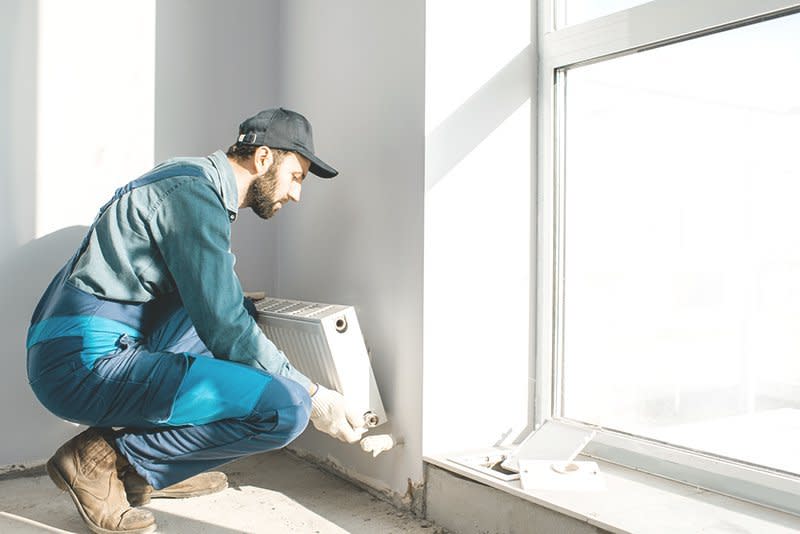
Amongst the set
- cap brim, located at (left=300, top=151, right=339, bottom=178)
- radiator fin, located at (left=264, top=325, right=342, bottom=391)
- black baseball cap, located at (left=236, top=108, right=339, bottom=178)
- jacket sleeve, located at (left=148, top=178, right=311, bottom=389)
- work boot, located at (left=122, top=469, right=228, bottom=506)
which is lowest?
work boot, located at (left=122, top=469, right=228, bottom=506)

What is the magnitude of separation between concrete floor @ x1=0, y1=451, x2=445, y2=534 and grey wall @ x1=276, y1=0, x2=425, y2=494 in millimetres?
108

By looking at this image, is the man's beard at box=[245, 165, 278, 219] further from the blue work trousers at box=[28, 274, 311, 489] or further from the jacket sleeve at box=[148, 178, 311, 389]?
the blue work trousers at box=[28, 274, 311, 489]

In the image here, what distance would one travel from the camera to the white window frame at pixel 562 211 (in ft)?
5.64

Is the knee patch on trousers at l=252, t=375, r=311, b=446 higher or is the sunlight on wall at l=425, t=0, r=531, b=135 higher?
the sunlight on wall at l=425, t=0, r=531, b=135

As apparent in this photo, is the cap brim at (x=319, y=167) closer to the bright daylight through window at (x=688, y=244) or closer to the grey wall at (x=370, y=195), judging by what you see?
the grey wall at (x=370, y=195)

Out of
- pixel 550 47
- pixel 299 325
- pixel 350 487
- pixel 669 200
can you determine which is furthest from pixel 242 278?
pixel 669 200

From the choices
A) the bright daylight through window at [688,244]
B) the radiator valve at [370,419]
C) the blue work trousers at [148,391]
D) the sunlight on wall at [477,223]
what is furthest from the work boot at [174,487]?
the bright daylight through window at [688,244]

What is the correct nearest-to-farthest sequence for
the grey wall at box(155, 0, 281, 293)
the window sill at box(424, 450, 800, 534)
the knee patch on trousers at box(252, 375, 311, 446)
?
the window sill at box(424, 450, 800, 534)
the knee patch on trousers at box(252, 375, 311, 446)
the grey wall at box(155, 0, 281, 293)

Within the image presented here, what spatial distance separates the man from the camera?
1.75 m

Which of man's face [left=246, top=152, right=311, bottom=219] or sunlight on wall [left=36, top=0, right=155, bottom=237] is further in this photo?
sunlight on wall [left=36, top=0, right=155, bottom=237]

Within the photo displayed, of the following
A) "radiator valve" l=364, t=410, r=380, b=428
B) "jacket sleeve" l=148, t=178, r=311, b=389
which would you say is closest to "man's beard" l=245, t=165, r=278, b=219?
"jacket sleeve" l=148, t=178, r=311, b=389

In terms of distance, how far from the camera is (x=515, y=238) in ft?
7.18

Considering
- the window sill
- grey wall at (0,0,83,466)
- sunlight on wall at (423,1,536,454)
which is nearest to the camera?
the window sill

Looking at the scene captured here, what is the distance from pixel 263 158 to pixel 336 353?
1.71ft
